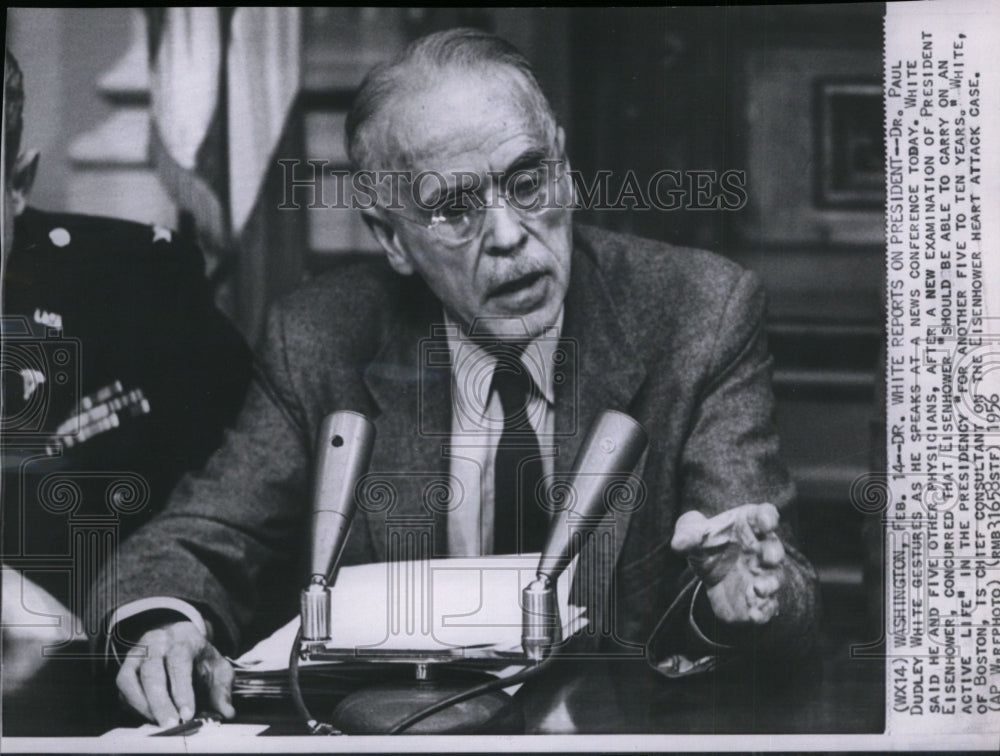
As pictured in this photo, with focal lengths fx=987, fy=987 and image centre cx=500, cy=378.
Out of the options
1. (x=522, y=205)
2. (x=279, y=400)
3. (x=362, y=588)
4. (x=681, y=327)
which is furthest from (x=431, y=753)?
(x=522, y=205)

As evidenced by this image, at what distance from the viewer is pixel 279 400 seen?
2.58 m

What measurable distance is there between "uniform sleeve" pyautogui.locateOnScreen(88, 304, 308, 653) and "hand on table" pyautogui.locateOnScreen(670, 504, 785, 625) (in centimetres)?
103

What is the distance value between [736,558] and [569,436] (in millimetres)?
534

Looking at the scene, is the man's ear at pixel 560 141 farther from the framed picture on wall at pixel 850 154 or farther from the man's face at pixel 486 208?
the framed picture on wall at pixel 850 154

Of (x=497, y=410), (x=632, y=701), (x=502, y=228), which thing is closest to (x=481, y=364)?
(x=497, y=410)

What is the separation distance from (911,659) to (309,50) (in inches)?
89.1

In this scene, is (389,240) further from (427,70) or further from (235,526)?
(235,526)

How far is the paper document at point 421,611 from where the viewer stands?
256 cm

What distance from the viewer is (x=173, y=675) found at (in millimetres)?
2537

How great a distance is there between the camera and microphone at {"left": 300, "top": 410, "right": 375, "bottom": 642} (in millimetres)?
2564

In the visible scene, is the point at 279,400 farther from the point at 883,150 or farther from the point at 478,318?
the point at 883,150

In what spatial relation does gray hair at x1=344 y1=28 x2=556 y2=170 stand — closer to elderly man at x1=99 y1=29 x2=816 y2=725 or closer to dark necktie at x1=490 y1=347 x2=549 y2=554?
elderly man at x1=99 y1=29 x2=816 y2=725

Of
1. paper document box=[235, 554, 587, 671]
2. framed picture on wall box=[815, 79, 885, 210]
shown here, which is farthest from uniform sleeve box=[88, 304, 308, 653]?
framed picture on wall box=[815, 79, 885, 210]

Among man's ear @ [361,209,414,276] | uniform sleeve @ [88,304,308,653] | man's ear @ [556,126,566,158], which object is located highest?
man's ear @ [556,126,566,158]
